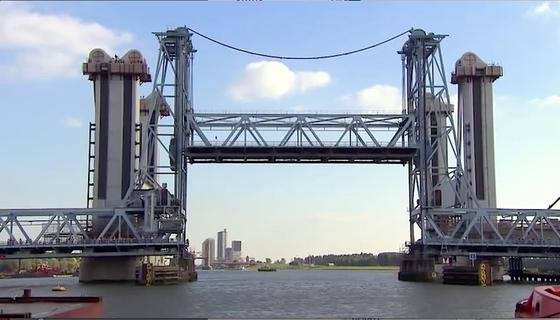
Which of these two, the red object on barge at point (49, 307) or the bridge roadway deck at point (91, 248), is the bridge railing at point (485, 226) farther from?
the red object on barge at point (49, 307)

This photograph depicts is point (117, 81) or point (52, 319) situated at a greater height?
point (117, 81)

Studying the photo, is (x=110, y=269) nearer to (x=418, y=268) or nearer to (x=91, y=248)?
(x=91, y=248)

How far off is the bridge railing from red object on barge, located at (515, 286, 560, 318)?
46.0 meters

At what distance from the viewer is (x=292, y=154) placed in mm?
71500

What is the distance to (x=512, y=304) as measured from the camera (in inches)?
1596

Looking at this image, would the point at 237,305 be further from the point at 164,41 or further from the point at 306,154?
the point at 164,41

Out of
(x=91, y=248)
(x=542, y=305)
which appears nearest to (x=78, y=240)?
(x=91, y=248)

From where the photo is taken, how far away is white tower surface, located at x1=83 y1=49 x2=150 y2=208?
78125mm

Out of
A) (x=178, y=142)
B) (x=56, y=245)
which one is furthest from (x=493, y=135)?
(x=56, y=245)

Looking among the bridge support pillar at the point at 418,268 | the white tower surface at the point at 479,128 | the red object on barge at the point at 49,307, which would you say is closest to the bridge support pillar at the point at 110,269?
the bridge support pillar at the point at 418,268

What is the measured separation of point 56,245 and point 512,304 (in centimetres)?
4514

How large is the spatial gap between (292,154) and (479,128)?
24340 millimetres

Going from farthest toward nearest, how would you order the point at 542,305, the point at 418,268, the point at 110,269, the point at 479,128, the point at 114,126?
the point at 479,128, the point at 114,126, the point at 110,269, the point at 418,268, the point at 542,305

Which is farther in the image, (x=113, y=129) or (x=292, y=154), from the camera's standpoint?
(x=113, y=129)
